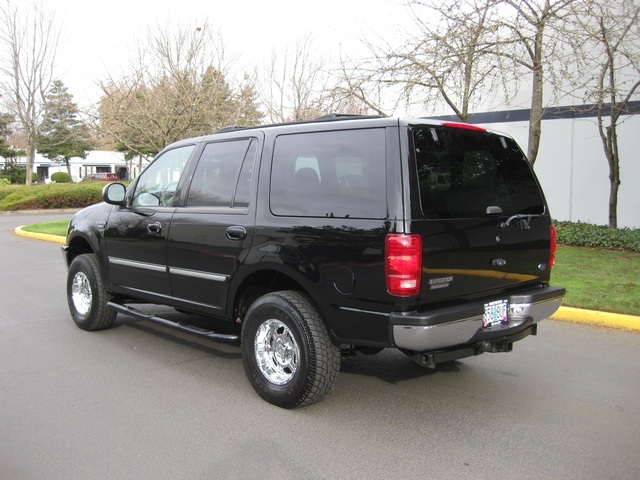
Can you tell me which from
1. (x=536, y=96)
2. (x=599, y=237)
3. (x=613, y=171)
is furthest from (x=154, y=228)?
(x=613, y=171)

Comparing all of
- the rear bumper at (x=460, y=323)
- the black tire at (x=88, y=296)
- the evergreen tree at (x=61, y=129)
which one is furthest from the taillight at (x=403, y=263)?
the evergreen tree at (x=61, y=129)

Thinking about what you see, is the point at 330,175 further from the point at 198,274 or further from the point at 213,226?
the point at 198,274

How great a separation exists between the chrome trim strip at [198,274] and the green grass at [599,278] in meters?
4.57

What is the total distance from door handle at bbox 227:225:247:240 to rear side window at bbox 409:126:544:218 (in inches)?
55.4

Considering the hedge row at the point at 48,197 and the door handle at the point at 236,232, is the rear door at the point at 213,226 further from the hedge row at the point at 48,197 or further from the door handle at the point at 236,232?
the hedge row at the point at 48,197

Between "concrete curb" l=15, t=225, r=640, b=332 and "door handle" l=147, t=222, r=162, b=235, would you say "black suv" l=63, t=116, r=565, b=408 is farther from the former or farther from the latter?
"concrete curb" l=15, t=225, r=640, b=332

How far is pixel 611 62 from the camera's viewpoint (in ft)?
34.3

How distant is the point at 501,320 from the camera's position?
4.02 metres

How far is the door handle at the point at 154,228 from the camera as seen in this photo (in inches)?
199

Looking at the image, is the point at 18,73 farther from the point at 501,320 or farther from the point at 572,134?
the point at 501,320

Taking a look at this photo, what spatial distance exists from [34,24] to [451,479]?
27873 mm

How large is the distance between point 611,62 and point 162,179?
888 cm

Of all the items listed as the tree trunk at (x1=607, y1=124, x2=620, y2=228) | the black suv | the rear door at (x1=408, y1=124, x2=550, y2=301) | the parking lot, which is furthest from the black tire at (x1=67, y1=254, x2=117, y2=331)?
the tree trunk at (x1=607, y1=124, x2=620, y2=228)

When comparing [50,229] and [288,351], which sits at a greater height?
[50,229]
